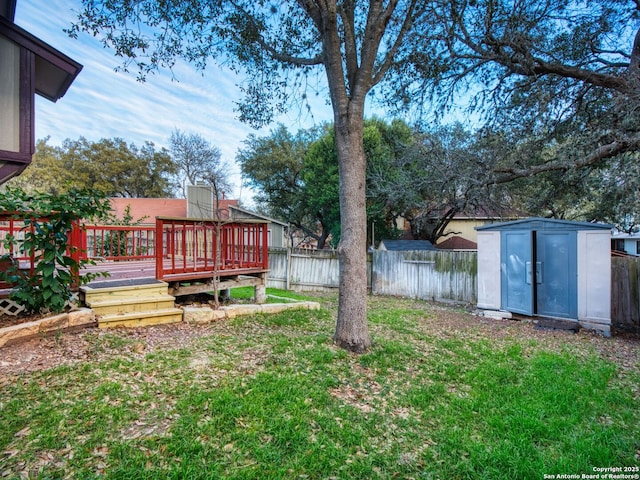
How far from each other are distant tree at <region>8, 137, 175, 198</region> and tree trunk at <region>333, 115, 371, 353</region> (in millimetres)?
23311

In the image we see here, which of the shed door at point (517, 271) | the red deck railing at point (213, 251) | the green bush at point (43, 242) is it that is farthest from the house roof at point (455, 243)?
the green bush at point (43, 242)

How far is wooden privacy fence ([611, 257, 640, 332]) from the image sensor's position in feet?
20.2

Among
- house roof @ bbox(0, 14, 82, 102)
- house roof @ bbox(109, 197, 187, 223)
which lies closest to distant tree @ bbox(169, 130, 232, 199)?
house roof @ bbox(109, 197, 187, 223)

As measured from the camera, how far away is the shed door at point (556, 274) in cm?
595

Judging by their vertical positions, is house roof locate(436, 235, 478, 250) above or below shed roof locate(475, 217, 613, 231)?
below

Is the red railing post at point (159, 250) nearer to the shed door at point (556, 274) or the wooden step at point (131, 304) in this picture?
the wooden step at point (131, 304)

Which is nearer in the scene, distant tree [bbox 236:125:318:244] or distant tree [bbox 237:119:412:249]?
distant tree [bbox 237:119:412:249]

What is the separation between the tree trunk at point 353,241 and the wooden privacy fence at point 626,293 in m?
5.84

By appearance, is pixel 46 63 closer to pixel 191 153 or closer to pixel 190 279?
pixel 190 279

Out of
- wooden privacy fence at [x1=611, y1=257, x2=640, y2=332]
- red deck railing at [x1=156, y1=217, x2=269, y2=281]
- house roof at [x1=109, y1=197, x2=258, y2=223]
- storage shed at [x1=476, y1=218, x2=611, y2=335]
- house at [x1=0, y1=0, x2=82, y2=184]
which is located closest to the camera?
house at [x1=0, y1=0, x2=82, y2=184]

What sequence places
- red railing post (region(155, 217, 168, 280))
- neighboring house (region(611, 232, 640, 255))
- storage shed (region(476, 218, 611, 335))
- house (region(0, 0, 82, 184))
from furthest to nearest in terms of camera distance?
neighboring house (region(611, 232, 640, 255)) → storage shed (region(476, 218, 611, 335)) → red railing post (region(155, 217, 168, 280)) → house (region(0, 0, 82, 184))

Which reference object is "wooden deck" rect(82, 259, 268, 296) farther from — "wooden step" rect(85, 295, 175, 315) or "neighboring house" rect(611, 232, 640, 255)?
"neighboring house" rect(611, 232, 640, 255)

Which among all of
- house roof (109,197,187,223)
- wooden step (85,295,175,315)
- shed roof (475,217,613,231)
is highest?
house roof (109,197,187,223)

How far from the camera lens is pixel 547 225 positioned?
→ 20.4 ft
